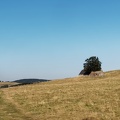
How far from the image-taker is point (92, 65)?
111625mm

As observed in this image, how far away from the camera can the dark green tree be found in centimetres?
10931

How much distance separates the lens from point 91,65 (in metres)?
112

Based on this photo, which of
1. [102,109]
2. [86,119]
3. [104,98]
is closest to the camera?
[86,119]

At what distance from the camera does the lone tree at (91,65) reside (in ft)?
358

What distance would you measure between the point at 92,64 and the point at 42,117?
8871 centimetres

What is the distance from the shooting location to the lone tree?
109269 millimetres

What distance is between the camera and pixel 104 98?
112 feet

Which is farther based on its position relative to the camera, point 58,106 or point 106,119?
point 58,106

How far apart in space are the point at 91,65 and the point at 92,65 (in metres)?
0.37

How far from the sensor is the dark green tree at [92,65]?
109312 mm

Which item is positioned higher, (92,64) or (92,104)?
(92,64)

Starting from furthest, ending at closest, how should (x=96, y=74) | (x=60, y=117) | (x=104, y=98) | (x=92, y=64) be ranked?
(x=92, y=64) → (x=96, y=74) → (x=104, y=98) → (x=60, y=117)

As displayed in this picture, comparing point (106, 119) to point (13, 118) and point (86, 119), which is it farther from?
point (13, 118)

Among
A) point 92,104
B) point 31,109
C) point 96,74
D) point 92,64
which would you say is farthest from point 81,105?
point 92,64
